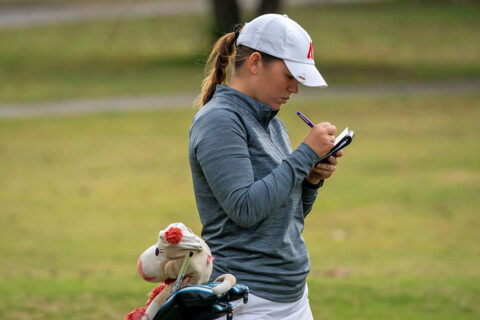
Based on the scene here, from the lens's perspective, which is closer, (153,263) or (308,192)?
(153,263)

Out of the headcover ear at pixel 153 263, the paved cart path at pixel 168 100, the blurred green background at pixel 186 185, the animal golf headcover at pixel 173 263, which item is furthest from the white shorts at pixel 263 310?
the paved cart path at pixel 168 100

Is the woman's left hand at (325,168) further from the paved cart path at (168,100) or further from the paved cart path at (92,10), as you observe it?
the paved cart path at (92,10)

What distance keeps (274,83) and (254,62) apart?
10 cm

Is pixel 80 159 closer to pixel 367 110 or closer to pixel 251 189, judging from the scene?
pixel 367 110

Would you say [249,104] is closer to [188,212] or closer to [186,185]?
[188,212]

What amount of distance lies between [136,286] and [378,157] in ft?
24.1

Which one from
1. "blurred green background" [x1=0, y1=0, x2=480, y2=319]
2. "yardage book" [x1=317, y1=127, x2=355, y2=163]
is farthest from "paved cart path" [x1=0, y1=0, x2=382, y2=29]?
"yardage book" [x1=317, y1=127, x2=355, y2=163]

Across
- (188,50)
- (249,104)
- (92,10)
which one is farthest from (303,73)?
(92,10)

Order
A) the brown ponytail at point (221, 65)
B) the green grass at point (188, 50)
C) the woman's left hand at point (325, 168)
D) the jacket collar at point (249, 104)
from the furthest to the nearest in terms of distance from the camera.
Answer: the green grass at point (188, 50) < the brown ponytail at point (221, 65) < the woman's left hand at point (325, 168) < the jacket collar at point (249, 104)

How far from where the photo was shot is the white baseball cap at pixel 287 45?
3.06 meters

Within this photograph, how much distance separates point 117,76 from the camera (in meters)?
22.8

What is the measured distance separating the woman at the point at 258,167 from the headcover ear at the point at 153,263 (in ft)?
0.74

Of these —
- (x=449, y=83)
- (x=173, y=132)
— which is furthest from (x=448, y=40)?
(x=173, y=132)

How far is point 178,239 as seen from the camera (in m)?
2.88
